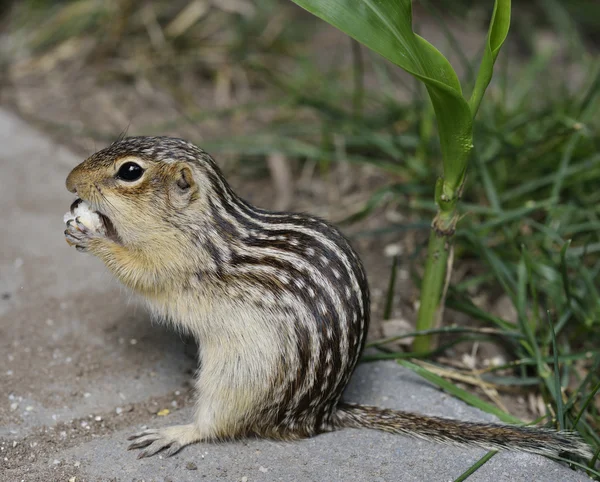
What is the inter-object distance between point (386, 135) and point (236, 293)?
2433mm

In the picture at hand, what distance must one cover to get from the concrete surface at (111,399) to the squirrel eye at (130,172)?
2.56 feet

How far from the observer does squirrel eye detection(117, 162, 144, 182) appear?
2.76 meters

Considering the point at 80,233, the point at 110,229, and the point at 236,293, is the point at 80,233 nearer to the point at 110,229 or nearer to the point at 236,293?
the point at 110,229

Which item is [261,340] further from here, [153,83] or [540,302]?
[153,83]

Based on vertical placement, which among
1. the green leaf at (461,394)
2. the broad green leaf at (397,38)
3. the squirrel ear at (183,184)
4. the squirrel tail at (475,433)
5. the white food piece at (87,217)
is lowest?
the squirrel tail at (475,433)

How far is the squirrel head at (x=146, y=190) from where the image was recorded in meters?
2.77

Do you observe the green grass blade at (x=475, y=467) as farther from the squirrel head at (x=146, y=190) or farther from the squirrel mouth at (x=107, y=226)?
the squirrel mouth at (x=107, y=226)

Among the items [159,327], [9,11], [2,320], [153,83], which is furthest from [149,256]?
[9,11]

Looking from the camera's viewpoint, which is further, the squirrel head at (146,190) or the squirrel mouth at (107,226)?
the squirrel mouth at (107,226)

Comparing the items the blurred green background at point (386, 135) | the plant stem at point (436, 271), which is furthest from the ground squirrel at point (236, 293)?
the blurred green background at point (386, 135)

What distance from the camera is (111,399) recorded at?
3049 mm

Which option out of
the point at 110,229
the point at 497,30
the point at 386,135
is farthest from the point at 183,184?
the point at 386,135

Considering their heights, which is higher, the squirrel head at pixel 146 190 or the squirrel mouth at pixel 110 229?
the squirrel head at pixel 146 190

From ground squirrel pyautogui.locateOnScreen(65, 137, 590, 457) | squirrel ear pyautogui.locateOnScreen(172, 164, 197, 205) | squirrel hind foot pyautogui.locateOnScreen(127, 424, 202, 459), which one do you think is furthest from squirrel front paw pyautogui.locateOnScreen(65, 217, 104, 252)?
squirrel hind foot pyautogui.locateOnScreen(127, 424, 202, 459)
